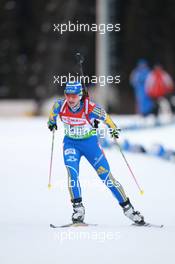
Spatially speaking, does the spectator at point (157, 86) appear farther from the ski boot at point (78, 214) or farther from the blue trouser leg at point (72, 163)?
the ski boot at point (78, 214)

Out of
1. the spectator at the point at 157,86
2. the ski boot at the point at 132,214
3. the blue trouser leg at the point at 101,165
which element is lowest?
the ski boot at the point at 132,214

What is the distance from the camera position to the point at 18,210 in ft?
29.7

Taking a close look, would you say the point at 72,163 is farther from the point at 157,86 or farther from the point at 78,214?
the point at 157,86

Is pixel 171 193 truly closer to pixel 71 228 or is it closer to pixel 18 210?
pixel 18 210

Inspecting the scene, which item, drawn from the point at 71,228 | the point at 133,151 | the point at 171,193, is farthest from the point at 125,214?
the point at 133,151

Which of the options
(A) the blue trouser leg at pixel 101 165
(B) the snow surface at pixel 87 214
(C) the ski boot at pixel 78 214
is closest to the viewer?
(B) the snow surface at pixel 87 214

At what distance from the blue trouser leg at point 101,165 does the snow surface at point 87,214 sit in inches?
10.0

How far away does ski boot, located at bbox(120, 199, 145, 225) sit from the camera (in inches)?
313

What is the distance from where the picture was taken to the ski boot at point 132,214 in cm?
796

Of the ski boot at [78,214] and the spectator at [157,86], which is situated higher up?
the spectator at [157,86]

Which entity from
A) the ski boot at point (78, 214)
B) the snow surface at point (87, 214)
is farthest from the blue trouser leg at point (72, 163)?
the snow surface at point (87, 214)

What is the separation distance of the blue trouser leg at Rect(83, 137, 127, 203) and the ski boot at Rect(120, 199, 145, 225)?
54 millimetres

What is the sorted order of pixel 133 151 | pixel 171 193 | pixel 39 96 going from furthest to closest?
pixel 39 96 → pixel 133 151 → pixel 171 193

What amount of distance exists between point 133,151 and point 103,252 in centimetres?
861
